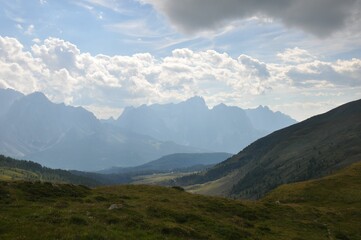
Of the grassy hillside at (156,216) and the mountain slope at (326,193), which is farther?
the mountain slope at (326,193)

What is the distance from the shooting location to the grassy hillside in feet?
97.1

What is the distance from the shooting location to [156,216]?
41.3 metres

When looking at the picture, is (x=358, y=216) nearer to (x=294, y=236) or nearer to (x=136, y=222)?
(x=294, y=236)

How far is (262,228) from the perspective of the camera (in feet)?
148

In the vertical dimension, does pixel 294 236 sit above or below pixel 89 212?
below

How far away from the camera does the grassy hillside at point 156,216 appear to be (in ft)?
97.1

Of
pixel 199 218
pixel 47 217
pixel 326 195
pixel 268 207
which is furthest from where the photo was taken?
pixel 326 195

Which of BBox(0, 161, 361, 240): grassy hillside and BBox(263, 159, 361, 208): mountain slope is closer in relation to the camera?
BBox(0, 161, 361, 240): grassy hillside

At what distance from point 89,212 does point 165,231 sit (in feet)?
30.9

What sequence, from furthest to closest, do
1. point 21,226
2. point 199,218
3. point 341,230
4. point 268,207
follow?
point 268,207, point 341,230, point 199,218, point 21,226

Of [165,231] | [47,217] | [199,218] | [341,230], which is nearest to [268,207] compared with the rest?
[341,230]

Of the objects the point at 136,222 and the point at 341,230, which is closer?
the point at 136,222

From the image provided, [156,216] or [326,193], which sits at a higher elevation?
[156,216]

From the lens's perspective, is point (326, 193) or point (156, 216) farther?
point (326, 193)
